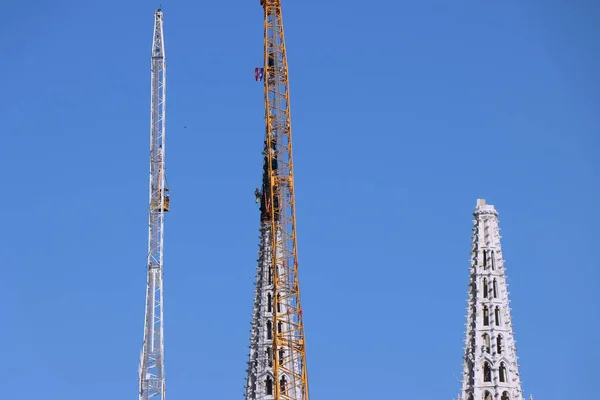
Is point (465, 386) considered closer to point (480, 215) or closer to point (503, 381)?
point (503, 381)

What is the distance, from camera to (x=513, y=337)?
645 ft

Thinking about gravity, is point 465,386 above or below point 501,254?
below

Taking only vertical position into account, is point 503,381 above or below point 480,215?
below

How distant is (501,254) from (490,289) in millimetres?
4076

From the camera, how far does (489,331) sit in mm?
195500

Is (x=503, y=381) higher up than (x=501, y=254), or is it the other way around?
(x=501, y=254)

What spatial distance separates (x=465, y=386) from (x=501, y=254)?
44.2 feet

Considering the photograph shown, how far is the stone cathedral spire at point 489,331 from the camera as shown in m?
194

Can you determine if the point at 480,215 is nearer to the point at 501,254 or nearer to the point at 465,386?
the point at 501,254

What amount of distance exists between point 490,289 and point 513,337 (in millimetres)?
5147

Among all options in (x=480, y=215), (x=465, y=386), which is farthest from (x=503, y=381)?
(x=480, y=215)

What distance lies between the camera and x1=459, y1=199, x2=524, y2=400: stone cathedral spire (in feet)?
637

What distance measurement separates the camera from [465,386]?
195500 mm

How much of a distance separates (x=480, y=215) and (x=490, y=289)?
780cm
